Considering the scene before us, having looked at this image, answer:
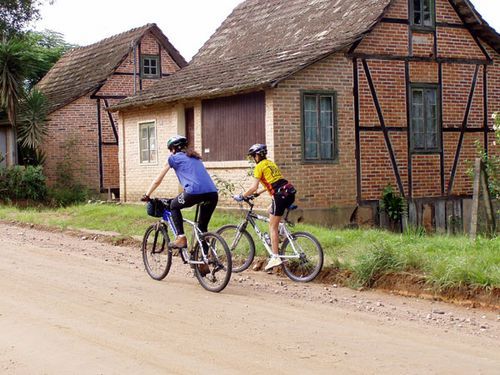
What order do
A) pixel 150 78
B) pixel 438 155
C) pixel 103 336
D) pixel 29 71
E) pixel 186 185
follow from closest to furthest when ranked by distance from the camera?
pixel 103 336 → pixel 186 185 → pixel 438 155 → pixel 29 71 → pixel 150 78

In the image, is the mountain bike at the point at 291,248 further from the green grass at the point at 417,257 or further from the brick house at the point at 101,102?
the brick house at the point at 101,102

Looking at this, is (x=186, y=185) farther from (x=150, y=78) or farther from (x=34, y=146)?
(x=150, y=78)

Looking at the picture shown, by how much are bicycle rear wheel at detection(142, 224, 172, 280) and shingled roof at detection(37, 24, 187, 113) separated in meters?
18.9

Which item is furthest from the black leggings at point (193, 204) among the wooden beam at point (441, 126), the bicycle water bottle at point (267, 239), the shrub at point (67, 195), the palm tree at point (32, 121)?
the palm tree at point (32, 121)

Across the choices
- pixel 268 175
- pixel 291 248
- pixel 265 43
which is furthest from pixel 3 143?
pixel 291 248

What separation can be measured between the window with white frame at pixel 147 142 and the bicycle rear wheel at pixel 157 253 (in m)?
11.4

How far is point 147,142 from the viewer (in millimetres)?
23125

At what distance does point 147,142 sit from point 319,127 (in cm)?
626

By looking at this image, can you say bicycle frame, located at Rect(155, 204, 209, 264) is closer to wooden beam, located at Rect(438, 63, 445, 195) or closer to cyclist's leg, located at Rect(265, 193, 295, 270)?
cyclist's leg, located at Rect(265, 193, 295, 270)

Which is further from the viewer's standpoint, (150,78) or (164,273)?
(150,78)

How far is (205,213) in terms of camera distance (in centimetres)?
1091

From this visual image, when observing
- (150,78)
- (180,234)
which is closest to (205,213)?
(180,234)

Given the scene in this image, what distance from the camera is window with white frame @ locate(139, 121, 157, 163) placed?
22.8 m

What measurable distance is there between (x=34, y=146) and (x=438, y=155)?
1409cm
